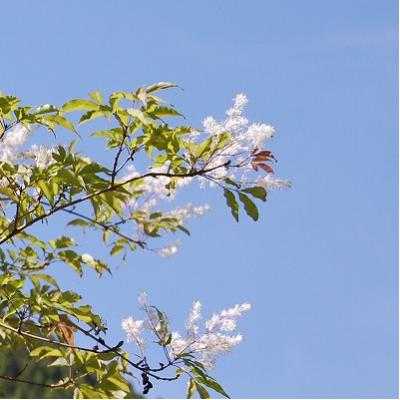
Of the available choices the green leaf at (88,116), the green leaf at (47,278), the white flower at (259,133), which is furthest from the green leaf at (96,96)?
the green leaf at (47,278)

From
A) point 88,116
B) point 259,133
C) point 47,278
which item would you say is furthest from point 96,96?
point 47,278

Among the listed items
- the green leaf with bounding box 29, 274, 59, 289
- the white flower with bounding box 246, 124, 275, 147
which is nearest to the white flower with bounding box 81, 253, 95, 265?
the green leaf with bounding box 29, 274, 59, 289

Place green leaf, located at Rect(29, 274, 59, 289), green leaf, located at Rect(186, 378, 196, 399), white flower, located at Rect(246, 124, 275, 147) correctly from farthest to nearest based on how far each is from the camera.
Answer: green leaf, located at Rect(29, 274, 59, 289) → green leaf, located at Rect(186, 378, 196, 399) → white flower, located at Rect(246, 124, 275, 147)

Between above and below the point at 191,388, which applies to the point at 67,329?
above

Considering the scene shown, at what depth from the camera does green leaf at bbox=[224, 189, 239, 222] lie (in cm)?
225

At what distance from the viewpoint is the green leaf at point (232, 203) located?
7.38 feet

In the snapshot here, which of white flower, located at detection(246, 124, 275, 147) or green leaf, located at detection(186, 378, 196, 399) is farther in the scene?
green leaf, located at detection(186, 378, 196, 399)

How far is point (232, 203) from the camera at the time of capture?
7.41ft

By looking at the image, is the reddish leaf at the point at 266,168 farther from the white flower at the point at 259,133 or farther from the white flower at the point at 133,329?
the white flower at the point at 133,329

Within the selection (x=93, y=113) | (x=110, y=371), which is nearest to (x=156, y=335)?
(x=110, y=371)

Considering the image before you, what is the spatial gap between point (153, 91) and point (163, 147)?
153 millimetres

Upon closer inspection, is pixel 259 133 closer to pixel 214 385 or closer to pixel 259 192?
pixel 259 192

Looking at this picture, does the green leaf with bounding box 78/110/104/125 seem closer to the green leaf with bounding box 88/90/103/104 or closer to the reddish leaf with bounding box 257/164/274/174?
the green leaf with bounding box 88/90/103/104

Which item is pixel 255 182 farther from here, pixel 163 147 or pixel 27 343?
pixel 27 343
